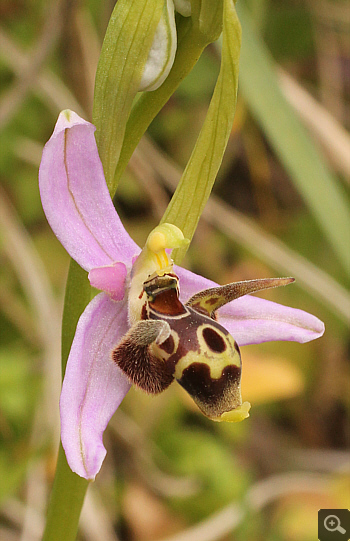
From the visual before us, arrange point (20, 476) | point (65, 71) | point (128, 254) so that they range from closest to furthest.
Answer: point (128, 254)
point (20, 476)
point (65, 71)

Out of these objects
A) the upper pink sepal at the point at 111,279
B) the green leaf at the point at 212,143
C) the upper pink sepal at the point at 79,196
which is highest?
the green leaf at the point at 212,143

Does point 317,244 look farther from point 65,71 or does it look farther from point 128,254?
point 128,254

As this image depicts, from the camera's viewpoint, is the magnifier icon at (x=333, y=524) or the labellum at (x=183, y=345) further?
the magnifier icon at (x=333, y=524)

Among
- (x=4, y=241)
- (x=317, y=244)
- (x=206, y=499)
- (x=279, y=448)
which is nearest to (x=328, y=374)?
(x=279, y=448)

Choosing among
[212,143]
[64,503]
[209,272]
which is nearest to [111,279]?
[212,143]

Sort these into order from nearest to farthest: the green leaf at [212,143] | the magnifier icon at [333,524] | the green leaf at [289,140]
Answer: the green leaf at [212,143] → the green leaf at [289,140] → the magnifier icon at [333,524]

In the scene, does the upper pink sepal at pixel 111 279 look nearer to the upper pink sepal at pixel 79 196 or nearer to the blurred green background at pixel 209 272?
the upper pink sepal at pixel 79 196

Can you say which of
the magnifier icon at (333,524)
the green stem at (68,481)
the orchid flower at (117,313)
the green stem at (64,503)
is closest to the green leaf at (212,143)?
the orchid flower at (117,313)

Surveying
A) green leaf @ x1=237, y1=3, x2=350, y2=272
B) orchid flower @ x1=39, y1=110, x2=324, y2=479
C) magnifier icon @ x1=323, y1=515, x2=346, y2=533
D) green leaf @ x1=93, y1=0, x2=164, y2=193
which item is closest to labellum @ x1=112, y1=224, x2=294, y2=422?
orchid flower @ x1=39, y1=110, x2=324, y2=479

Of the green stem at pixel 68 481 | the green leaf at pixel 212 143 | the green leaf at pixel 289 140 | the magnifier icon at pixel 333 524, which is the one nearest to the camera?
the green leaf at pixel 212 143
